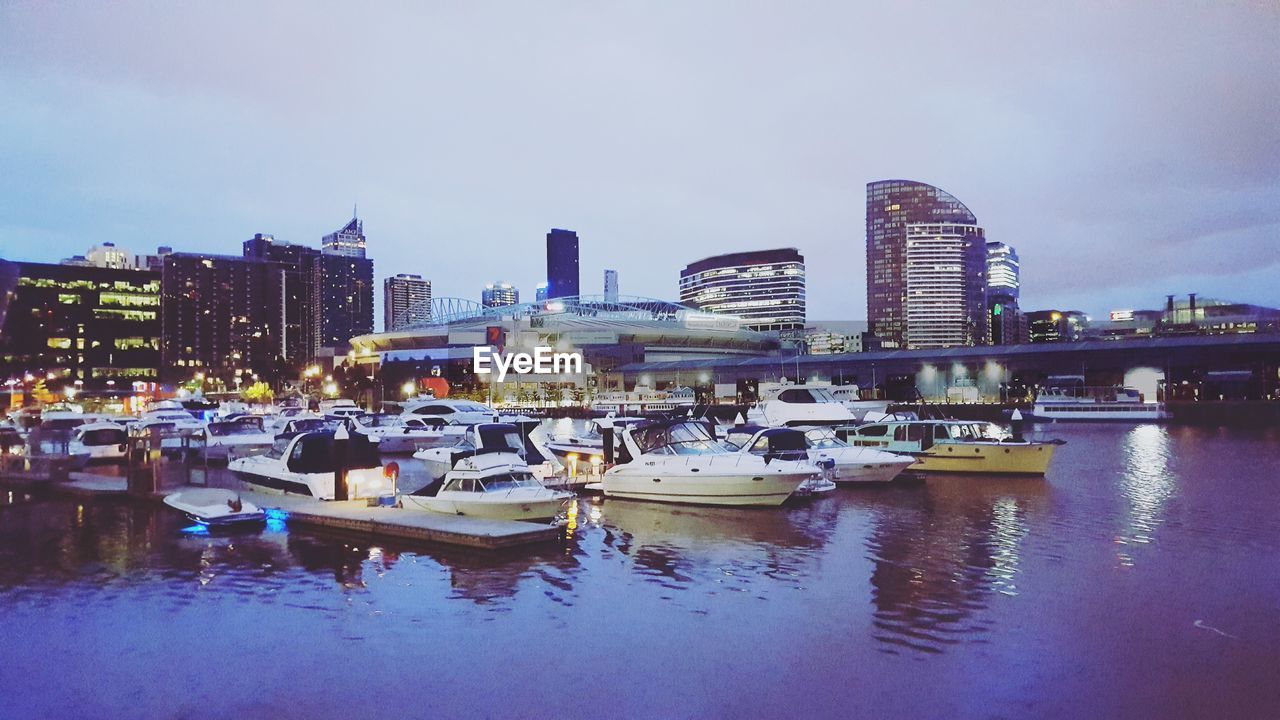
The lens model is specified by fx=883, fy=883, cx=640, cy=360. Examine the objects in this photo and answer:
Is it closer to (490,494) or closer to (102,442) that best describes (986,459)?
(490,494)

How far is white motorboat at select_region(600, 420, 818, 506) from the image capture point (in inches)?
939

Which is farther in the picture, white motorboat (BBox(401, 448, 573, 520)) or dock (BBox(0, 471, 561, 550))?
white motorboat (BBox(401, 448, 573, 520))

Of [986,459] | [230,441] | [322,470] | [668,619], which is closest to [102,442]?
[230,441]

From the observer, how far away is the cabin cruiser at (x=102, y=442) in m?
35.9

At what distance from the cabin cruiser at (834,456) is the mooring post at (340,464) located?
11.5 metres

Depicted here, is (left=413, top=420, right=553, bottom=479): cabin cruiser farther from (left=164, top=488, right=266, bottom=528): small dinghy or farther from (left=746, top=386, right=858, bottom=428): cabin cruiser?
(left=746, top=386, right=858, bottom=428): cabin cruiser

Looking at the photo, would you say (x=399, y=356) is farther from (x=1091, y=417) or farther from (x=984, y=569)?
(x=984, y=569)

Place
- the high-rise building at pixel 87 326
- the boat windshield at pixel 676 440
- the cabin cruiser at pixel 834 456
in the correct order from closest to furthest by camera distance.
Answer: the boat windshield at pixel 676 440, the cabin cruiser at pixel 834 456, the high-rise building at pixel 87 326

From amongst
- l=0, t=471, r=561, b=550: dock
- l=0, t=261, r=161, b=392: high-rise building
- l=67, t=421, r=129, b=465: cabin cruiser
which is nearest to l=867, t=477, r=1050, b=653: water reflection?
l=0, t=471, r=561, b=550: dock

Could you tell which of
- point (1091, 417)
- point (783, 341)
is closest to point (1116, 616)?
point (1091, 417)

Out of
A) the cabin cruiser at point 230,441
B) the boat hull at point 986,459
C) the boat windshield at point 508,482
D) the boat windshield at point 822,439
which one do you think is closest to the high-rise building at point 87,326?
the cabin cruiser at point 230,441

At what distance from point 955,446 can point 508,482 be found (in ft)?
60.4

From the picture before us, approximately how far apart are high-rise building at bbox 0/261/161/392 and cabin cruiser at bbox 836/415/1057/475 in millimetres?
138306

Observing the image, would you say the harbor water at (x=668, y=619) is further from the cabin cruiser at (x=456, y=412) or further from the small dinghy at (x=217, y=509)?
the cabin cruiser at (x=456, y=412)
